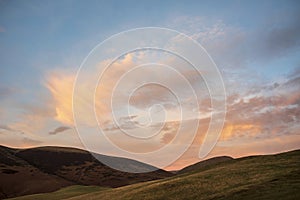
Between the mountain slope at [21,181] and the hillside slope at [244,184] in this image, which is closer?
the hillside slope at [244,184]

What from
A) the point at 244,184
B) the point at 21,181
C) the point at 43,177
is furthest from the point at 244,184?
the point at 43,177

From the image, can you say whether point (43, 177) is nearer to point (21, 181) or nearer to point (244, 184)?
point (21, 181)

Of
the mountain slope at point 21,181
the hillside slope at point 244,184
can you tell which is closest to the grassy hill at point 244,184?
the hillside slope at point 244,184

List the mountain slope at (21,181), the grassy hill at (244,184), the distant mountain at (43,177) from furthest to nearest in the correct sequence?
the distant mountain at (43,177) → the mountain slope at (21,181) → the grassy hill at (244,184)

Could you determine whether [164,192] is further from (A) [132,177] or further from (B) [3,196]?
(A) [132,177]

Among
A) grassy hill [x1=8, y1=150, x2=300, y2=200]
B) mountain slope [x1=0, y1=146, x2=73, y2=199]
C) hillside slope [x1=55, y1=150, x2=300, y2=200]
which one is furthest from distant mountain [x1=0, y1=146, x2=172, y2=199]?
hillside slope [x1=55, y1=150, x2=300, y2=200]

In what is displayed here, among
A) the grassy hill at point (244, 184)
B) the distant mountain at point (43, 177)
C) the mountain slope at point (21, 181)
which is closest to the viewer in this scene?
the grassy hill at point (244, 184)

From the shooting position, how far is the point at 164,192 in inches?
1673

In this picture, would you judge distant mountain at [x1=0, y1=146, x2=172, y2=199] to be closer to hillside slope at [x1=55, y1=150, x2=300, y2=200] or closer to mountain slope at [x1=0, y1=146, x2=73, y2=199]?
mountain slope at [x1=0, y1=146, x2=73, y2=199]

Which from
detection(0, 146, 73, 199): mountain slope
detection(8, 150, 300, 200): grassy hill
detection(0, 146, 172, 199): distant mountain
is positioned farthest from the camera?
detection(0, 146, 172, 199): distant mountain

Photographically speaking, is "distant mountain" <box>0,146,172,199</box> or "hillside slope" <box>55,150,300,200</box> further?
"distant mountain" <box>0,146,172,199</box>

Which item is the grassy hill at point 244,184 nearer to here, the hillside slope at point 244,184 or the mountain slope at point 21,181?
the hillside slope at point 244,184

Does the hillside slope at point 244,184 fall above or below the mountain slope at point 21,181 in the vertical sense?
below

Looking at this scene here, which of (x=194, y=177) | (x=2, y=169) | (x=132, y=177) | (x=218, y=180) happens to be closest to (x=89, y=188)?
(x=194, y=177)
